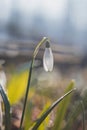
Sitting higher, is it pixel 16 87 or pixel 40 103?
pixel 16 87

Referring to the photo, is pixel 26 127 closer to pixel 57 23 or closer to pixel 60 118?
pixel 60 118

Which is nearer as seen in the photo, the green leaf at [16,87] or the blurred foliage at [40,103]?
the blurred foliage at [40,103]

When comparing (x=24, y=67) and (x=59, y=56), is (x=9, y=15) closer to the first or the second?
(x=59, y=56)

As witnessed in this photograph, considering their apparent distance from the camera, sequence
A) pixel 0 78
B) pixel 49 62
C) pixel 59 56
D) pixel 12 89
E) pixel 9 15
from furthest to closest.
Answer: pixel 9 15
pixel 59 56
pixel 12 89
pixel 0 78
pixel 49 62

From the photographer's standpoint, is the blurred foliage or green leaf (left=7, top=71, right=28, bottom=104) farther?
green leaf (left=7, top=71, right=28, bottom=104)

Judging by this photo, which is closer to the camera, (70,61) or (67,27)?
(70,61)

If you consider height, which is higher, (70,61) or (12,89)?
(12,89)

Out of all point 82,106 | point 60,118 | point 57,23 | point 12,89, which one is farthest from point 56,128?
point 57,23

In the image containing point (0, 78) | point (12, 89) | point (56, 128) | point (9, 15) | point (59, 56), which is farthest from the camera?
point (9, 15)

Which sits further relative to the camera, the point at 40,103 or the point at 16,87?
the point at 40,103

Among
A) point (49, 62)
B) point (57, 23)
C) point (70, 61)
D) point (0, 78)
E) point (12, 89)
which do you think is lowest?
point (57, 23)
